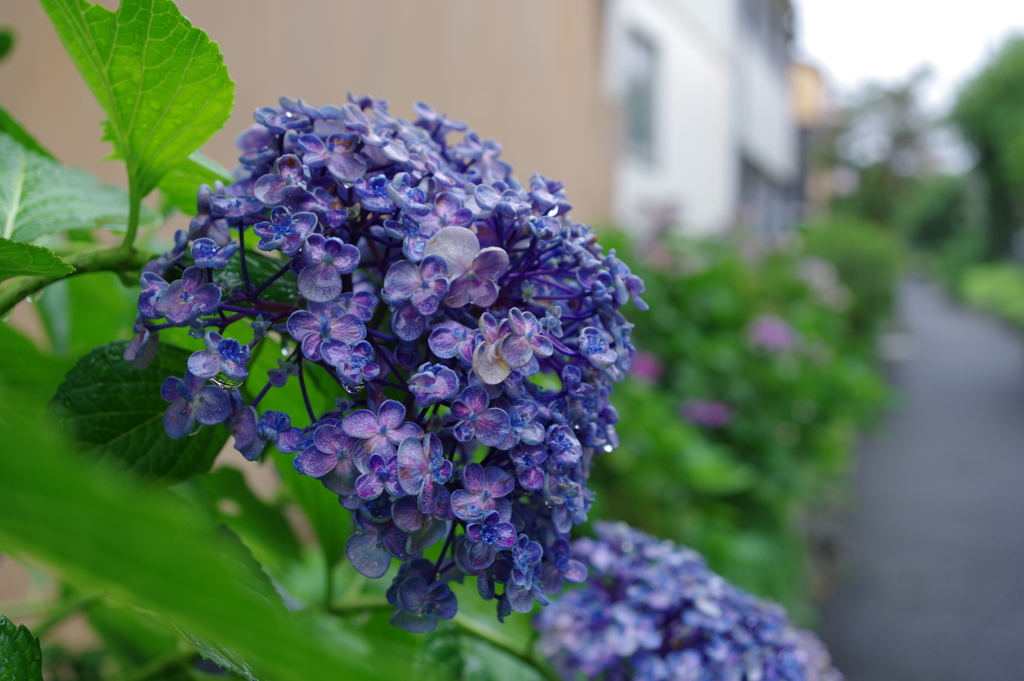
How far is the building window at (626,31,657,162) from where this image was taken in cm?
787

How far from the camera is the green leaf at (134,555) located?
0.26 meters

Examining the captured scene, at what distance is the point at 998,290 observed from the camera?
17.3 metres

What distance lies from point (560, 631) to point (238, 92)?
179 centimetres

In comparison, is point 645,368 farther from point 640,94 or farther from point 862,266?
point 862,266

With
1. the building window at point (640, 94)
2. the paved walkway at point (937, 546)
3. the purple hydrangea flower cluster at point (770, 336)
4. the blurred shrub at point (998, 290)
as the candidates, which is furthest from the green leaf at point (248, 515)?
the blurred shrub at point (998, 290)

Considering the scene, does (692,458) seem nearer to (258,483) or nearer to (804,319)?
(258,483)

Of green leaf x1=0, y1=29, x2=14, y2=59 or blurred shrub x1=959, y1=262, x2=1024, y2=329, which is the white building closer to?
green leaf x1=0, y1=29, x2=14, y2=59

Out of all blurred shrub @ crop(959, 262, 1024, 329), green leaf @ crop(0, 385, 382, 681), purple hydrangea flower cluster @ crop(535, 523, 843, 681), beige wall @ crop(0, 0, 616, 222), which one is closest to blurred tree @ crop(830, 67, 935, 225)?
blurred shrub @ crop(959, 262, 1024, 329)

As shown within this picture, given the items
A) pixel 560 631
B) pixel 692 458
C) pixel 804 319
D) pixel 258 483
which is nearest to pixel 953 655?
pixel 692 458

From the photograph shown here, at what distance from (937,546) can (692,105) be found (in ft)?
20.7

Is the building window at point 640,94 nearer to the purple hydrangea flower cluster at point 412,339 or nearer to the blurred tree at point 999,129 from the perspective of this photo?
the purple hydrangea flower cluster at point 412,339

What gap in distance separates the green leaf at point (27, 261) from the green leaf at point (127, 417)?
80 mm

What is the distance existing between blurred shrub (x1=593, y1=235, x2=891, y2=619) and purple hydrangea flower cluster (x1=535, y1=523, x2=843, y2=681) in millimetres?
1999

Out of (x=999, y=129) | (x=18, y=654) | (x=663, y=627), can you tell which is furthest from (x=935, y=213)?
(x=18, y=654)
